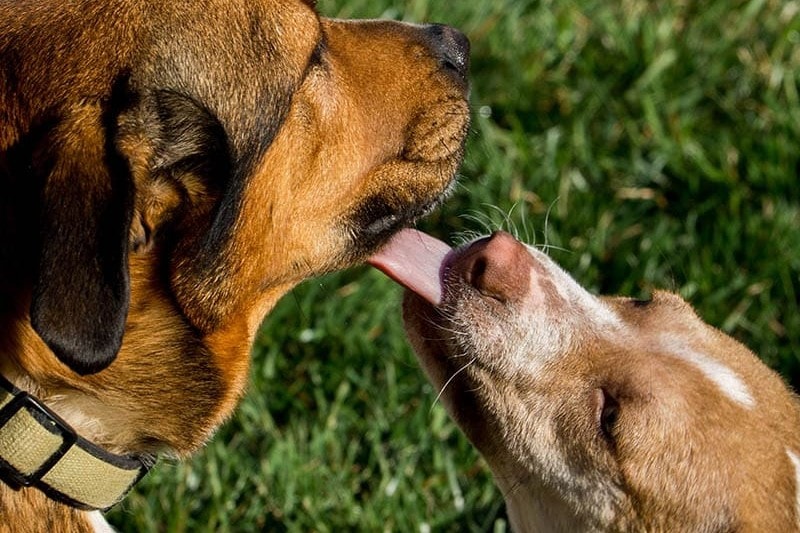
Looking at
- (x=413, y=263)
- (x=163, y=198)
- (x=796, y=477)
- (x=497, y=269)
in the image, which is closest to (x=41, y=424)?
(x=163, y=198)

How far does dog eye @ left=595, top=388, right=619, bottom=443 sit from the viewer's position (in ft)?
13.0

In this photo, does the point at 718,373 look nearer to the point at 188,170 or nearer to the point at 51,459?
the point at 188,170

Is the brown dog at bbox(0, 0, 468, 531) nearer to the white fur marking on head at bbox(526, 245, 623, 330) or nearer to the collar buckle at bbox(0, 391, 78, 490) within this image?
the collar buckle at bbox(0, 391, 78, 490)

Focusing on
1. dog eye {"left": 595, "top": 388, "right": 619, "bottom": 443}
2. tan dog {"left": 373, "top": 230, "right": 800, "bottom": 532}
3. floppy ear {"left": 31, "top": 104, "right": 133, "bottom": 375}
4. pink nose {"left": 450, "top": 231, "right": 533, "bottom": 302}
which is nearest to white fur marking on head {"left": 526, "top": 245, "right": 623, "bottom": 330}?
tan dog {"left": 373, "top": 230, "right": 800, "bottom": 532}

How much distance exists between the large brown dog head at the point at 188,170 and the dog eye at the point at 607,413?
781 mm

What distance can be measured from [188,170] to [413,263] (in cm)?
98

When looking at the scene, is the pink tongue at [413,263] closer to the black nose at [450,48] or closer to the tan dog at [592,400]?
the tan dog at [592,400]

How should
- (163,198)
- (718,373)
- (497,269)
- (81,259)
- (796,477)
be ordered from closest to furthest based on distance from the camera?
(81,259) < (163,198) < (796,477) < (718,373) < (497,269)

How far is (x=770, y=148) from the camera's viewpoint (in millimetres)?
6371

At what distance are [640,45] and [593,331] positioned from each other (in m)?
3.18

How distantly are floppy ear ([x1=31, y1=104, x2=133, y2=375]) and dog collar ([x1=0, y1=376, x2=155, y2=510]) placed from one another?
25 cm

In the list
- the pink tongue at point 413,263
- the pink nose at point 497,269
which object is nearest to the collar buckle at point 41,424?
the pink tongue at point 413,263

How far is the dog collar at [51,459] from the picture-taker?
10.2ft

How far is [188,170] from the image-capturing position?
11.3 ft
